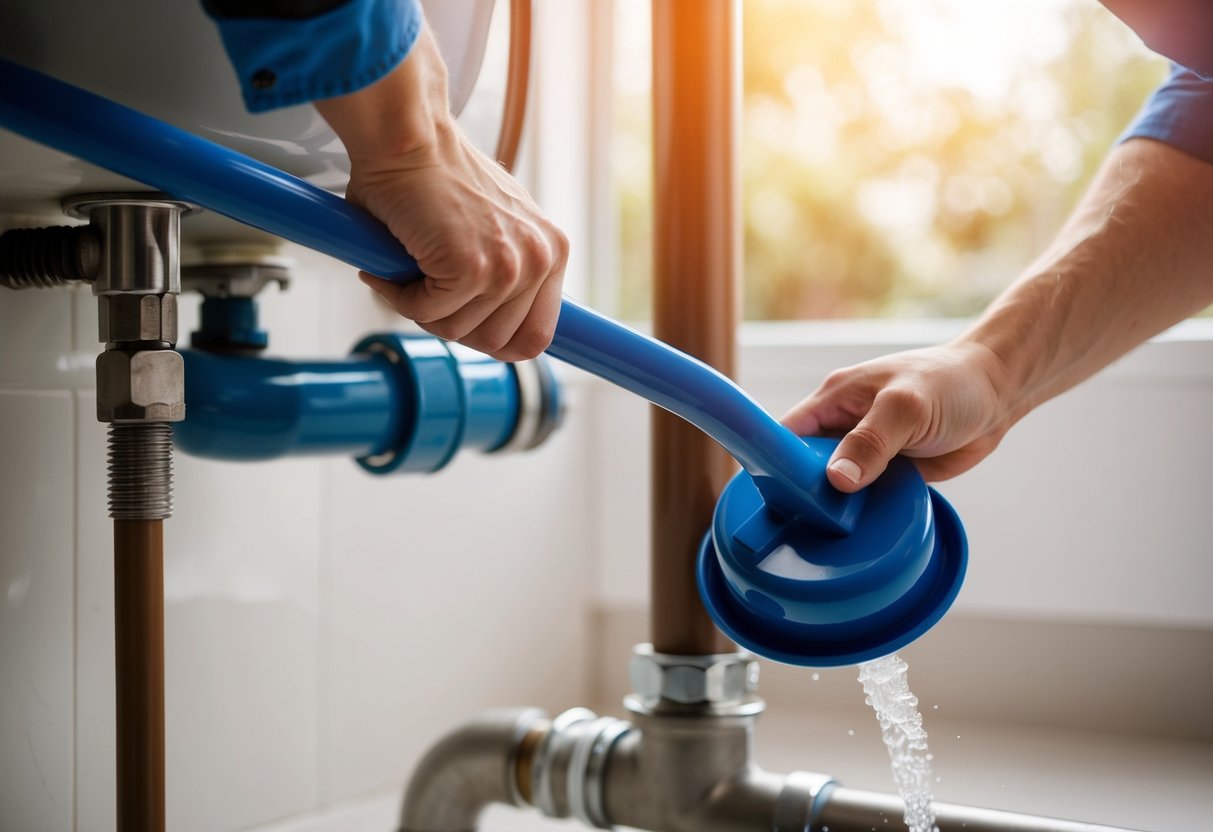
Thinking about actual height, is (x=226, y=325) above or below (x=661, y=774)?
above

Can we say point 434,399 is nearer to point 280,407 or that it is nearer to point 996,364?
point 280,407

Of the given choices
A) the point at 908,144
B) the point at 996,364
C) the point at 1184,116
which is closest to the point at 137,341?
the point at 996,364

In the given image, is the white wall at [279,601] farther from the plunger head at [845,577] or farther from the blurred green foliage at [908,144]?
the blurred green foliage at [908,144]

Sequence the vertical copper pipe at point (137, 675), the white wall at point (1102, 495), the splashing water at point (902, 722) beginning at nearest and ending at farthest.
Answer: the vertical copper pipe at point (137, 675) < the splashing water at point (902, 722) < the white wall at point (1102, 495)

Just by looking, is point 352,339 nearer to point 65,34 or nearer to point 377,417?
point 377,417

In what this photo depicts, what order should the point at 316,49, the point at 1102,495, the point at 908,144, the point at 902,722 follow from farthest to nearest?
the point at 908,144, the point at 1102,495, the point at 902,722, the point at 316,49

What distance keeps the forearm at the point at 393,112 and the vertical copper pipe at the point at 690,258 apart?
0.87ft

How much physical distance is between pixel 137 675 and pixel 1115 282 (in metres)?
0.49

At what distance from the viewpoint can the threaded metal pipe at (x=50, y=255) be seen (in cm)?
46

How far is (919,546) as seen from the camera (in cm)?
50

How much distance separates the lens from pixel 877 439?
507 millimetres

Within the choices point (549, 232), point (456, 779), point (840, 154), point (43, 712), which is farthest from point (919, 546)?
point (840, 154)

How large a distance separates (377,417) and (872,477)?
0.83ft

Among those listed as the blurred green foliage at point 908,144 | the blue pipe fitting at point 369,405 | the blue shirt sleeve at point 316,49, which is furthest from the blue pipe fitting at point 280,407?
the blurred green foliage at point 908,144
